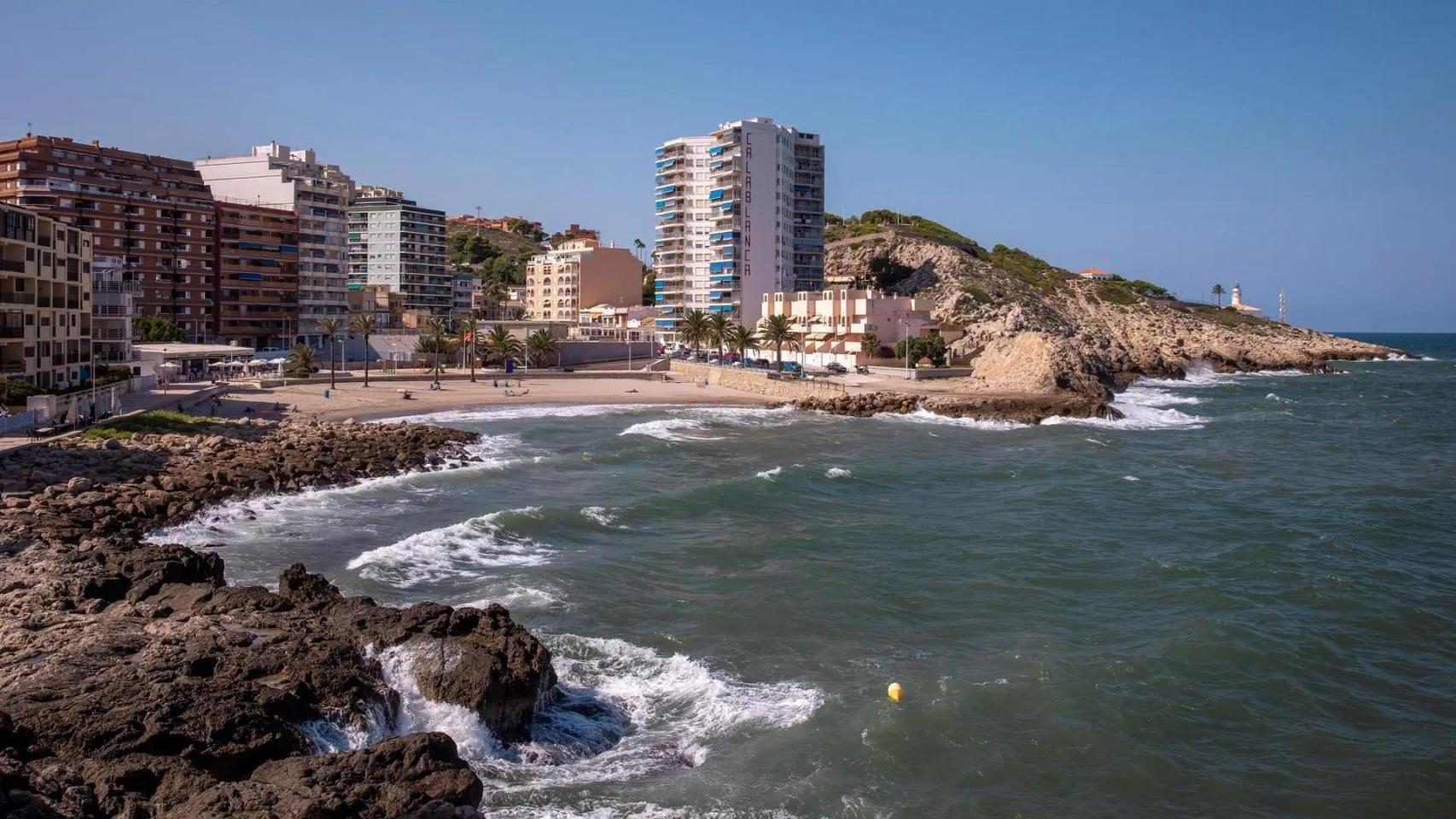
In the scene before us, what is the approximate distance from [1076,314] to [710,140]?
50259 millimetres

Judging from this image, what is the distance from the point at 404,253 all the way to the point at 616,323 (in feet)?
92.9

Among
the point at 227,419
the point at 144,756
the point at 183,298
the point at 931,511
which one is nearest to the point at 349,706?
the point at 144,756

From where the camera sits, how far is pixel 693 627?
22.5 m

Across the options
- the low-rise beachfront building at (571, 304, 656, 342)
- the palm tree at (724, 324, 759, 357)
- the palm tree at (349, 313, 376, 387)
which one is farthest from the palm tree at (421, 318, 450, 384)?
the palm tree at (724, 324, 759, 357)

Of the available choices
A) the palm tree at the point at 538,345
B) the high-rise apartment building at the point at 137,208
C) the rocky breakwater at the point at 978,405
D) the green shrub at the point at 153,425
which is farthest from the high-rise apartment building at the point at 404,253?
the green shrub at the point at 153,425

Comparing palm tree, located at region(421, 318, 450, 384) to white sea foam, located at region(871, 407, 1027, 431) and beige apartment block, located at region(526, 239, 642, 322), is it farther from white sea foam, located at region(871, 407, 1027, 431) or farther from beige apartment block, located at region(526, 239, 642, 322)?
white sea foam, located at region(871, 407, 1027, 431)

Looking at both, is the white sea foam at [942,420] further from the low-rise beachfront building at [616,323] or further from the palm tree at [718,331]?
the low-rise beachfront building at [616,323]

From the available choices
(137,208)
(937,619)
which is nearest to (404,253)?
(137,208)

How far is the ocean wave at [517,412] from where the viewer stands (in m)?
59.5

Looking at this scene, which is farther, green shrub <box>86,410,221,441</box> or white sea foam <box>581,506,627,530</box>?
green shrub <box>86,410,221,441</box>

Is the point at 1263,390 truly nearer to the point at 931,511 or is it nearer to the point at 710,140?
the point at 710,140

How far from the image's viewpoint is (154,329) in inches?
3113

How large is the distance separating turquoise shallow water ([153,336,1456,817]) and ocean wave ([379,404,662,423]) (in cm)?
1280

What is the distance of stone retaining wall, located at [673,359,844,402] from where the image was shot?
7088cm
